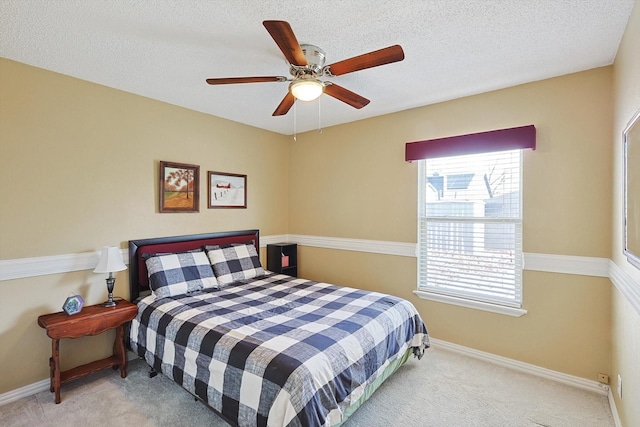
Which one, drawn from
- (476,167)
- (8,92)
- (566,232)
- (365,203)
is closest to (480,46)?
(476,167)

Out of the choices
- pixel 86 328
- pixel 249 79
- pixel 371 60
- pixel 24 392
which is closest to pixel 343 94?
pixel 371 60

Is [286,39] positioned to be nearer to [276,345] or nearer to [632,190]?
[276,345]

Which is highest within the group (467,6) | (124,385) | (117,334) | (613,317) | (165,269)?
(467,6)

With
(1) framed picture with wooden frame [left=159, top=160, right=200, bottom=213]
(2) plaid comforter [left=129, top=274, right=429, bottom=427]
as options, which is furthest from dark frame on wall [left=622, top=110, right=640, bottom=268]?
(1) framed picture with wooden frame [left=159, top=160, right=200, bottom=213]

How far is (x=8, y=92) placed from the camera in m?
2.37

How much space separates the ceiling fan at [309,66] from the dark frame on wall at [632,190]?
1.28 meters

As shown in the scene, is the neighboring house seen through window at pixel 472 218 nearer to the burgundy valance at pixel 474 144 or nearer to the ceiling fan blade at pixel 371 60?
the burgundy valance at pixel 474 144

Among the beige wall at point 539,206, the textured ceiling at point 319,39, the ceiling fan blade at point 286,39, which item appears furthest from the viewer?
the beige wall at point 539,206

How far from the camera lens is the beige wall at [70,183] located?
94.3 inches

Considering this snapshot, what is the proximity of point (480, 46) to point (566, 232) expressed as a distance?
169cm

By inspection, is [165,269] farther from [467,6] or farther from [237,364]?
[467,6]

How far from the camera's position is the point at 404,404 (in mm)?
2318

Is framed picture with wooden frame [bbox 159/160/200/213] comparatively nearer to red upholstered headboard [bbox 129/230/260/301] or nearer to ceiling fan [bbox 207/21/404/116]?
red upholstered headboard [bbox 129/230/260/301]

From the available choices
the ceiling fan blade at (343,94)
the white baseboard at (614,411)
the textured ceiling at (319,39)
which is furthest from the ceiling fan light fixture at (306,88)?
the white baseboard at (614,411)
